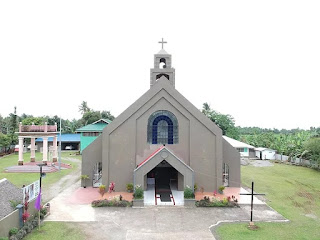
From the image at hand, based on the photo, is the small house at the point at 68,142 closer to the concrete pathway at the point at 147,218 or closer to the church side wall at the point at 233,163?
the concrete pathway at the point at 147,218

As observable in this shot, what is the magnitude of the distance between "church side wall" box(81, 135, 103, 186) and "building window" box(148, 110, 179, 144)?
5.60 m

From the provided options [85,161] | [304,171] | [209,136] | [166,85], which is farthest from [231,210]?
[304,171]

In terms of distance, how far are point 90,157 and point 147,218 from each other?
11.3 metres

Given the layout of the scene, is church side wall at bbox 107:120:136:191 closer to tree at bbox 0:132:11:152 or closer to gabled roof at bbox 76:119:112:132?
gabled roof at bbox 76:119:112:132

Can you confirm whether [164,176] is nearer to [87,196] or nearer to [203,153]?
[203,153]

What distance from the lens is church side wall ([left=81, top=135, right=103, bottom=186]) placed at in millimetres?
28062

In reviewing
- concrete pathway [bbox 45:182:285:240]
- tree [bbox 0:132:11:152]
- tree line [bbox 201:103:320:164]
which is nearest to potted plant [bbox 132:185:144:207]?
concrete pathway [bbox 45:182:285:240]

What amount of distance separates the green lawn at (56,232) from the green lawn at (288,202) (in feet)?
28.9

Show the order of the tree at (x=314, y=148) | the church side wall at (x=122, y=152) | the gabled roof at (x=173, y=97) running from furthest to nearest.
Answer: the tree at (x=314, y=148), the gabled roof at (x=173, y=97), the church side wall at (x=122, y=152)

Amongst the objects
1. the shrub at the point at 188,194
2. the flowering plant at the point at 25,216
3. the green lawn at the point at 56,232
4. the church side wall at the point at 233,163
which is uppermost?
the church side wall at the point at 233,163

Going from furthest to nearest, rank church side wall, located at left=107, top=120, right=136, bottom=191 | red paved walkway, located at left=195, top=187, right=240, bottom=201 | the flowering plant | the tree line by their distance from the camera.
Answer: the tree line
church side wall, located at left=107, top=120, right=136, bottom=191
red paved walkway, located at left=195, top=187, right=240, bottom=201
the flowering plant

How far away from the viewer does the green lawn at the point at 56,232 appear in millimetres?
15820

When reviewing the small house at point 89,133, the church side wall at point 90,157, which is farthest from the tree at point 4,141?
the church side wall at point 90,157

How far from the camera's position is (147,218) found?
19219 millimetres
